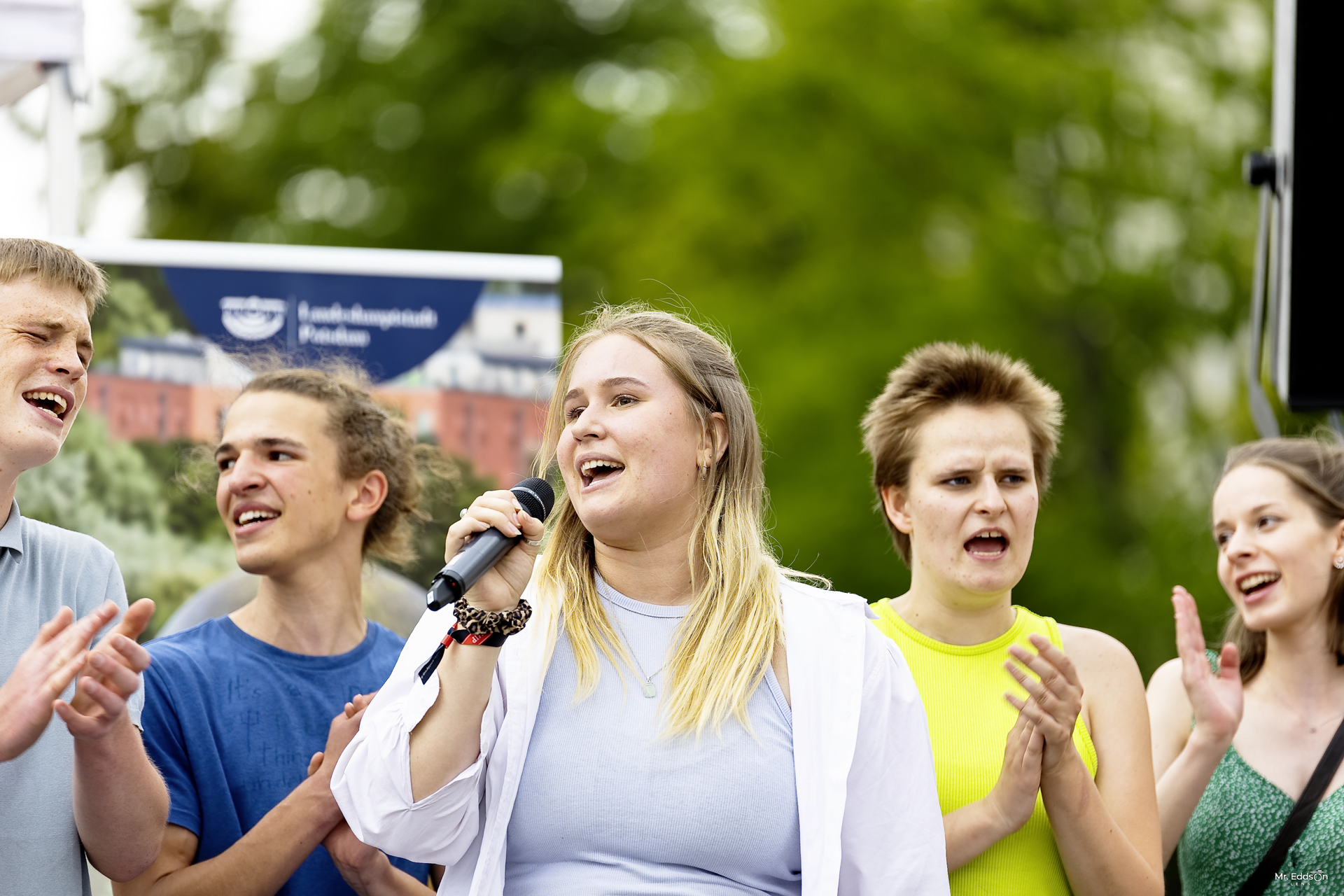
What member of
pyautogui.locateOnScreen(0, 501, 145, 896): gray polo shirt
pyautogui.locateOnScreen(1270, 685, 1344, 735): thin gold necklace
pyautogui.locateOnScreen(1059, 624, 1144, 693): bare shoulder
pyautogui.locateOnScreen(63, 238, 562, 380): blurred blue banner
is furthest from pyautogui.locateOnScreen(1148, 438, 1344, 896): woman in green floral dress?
pyautogui.locateOnScreen(0, 501, 145, 896): gray polo shirt

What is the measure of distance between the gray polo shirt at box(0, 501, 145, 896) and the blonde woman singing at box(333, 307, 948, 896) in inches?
22.1

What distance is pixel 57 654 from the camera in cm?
237

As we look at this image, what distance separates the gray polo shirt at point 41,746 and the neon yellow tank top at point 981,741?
65.5 inches

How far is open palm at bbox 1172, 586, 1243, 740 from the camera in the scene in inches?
131

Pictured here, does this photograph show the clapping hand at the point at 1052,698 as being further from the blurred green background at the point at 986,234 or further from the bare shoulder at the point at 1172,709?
the blurred green background at the point at 986,234

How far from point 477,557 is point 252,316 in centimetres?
212

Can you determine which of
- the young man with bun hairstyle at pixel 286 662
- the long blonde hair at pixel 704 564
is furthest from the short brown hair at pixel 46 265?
the long blonde hair at pixel 704 564

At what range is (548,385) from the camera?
4340 millimetres

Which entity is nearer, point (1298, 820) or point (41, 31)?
point (1298, 820)

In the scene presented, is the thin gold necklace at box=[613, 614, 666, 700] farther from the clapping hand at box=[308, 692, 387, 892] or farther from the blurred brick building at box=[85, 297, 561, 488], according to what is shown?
the blurred brick building at box=[85, 297, 561, 488]

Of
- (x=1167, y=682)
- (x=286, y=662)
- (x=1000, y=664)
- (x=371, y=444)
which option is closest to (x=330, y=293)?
(x=371, y=444)

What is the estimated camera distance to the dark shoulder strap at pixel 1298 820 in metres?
3.33

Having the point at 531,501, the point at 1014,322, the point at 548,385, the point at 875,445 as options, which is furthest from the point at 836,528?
the point at 531,501

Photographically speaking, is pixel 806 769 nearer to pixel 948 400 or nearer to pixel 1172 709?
pixel 948 400
